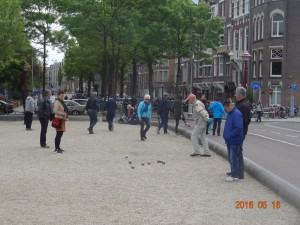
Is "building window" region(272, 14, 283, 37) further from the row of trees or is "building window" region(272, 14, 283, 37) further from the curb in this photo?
the curb

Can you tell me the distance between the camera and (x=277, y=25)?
5372cm

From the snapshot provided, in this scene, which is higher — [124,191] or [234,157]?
[234,157]

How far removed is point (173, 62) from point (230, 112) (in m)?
82.2

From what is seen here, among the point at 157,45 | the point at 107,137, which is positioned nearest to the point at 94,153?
the point at 107,137

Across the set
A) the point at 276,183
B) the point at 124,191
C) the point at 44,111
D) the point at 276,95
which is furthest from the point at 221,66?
the point at 124,191

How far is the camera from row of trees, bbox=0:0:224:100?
38.9 m

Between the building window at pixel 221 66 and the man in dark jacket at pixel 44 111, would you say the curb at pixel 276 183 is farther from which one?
the building window at pixel 221 66

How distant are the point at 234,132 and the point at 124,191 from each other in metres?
2.58

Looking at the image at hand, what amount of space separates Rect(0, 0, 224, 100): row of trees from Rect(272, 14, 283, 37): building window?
7.87 metres

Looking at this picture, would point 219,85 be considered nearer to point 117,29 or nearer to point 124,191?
point 117,29

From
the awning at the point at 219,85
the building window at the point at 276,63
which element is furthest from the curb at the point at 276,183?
the awning at the point at 219,85

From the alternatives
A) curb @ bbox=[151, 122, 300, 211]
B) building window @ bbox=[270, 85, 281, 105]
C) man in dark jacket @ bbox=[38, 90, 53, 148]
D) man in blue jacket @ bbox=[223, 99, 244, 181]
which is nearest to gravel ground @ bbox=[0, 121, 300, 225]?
curb @ bbox=[151, 122, 300, 211]

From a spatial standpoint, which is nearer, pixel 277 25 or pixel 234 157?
pixel 234 157

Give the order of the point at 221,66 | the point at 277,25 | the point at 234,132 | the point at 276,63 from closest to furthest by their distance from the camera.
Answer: the point at 234,132, the point at 276,63, the point at 277,25, the point at 221,66
